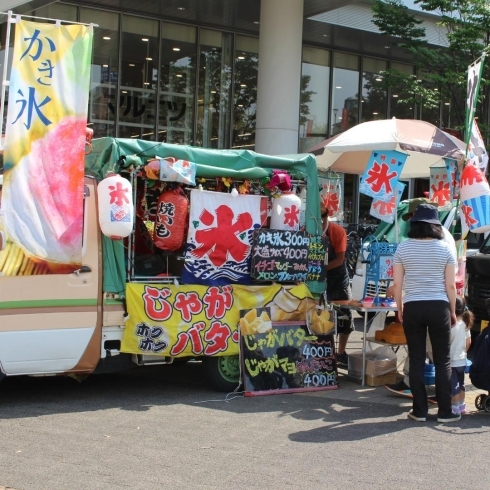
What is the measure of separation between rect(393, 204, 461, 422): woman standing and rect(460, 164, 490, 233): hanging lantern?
1.58 meters

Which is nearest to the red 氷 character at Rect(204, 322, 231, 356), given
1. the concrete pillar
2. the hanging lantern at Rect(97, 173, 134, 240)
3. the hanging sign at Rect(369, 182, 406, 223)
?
the hanging lantern at Rect(97, 173, 134, 240)

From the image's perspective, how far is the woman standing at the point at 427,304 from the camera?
6.55 m

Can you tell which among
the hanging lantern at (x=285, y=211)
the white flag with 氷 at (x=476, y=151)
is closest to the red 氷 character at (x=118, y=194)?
the hanging lantern at (x=285, y=211)

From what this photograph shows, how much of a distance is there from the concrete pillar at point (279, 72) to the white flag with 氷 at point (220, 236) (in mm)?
9435

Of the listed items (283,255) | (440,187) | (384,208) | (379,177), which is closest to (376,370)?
(283,255)

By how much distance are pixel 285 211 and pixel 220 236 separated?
77cm

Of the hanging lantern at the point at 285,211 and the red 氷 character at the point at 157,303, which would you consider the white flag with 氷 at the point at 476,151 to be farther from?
the red 氷 character at the point at 157,303

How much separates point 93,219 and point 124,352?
1299 millimetres

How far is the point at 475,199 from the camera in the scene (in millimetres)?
8086

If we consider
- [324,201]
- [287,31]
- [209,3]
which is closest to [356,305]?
[324,201]

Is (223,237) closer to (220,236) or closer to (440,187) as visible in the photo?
(220,236)

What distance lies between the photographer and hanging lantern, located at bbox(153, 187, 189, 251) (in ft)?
23.5

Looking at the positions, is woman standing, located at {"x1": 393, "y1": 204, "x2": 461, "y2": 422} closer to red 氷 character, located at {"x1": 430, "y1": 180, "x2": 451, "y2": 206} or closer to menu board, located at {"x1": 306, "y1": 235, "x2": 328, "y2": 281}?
menu board, located at {"x1": 306, "y1": 235, "x2": 328, "y2": 281}

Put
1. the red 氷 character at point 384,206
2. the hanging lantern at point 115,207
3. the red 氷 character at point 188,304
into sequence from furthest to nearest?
the red 氷 character at point 384,206
the red 氷 character at point 188,304
the hanging lantern at point 115,207
